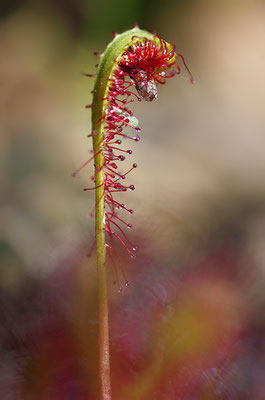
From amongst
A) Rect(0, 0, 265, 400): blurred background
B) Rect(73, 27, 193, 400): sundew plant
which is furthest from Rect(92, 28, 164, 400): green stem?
Rect(0, 0, 265, 400): blurred background

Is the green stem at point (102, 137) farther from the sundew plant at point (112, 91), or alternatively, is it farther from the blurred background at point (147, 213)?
the blurred background at point (147, 213)

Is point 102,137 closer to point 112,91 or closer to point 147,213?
point 112,91

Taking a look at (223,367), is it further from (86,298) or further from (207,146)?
(207,146)

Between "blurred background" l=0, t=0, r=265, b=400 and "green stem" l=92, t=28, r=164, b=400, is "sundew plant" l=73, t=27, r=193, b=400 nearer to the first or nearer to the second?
"green stem" l=92, t=28, r=164, b=400

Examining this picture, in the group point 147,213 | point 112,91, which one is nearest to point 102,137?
point 112,91

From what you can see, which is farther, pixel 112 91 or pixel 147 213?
pixel 147 213
